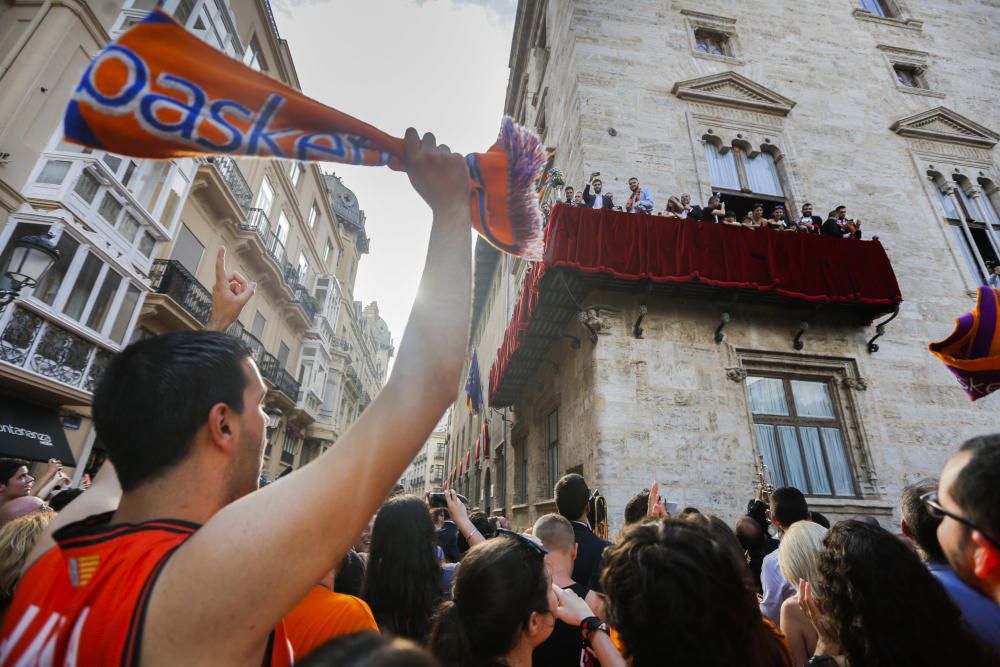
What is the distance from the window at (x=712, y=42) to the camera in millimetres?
11062

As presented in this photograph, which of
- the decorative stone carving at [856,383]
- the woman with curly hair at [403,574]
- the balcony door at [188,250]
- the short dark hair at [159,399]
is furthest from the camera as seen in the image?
the balcony door at [188,250]

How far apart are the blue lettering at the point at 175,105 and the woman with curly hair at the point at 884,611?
263cm

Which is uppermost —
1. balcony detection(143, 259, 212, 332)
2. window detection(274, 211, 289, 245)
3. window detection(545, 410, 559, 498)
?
window detection(274, 211, 289, 245)

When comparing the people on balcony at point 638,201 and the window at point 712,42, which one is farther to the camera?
the window at point 712,42

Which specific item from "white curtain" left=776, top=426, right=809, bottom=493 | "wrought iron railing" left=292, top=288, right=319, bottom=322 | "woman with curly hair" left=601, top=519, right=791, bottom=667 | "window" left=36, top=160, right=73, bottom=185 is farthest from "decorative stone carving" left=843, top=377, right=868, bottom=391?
"wrought iron railing" left=292, top=288, right=319, bottom=322

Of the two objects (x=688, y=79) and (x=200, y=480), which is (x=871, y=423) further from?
(x=200, y=480)

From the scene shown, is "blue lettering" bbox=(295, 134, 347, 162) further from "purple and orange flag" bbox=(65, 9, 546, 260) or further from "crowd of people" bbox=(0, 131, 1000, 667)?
"crowd of people" bbox=(0, 131, 1000, 667)

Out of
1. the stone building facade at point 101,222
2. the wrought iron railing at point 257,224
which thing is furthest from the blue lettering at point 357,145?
the wrought iron railing at point 257,224

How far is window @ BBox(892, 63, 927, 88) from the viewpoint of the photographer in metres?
11.8

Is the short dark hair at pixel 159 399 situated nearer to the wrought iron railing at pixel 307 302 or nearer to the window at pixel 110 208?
the window at pixel 110 208

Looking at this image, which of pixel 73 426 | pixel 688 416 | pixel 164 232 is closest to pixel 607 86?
pixel 688 416

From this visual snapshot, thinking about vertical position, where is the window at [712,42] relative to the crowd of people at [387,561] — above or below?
above

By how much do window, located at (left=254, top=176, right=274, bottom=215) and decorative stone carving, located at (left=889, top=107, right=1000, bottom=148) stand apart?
65.7 feet

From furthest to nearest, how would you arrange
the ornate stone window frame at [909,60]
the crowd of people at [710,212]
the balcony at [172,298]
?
the balcony at [172,298] < the ornate stone window frame at [909,60] < the crowd of people at [710,212]
